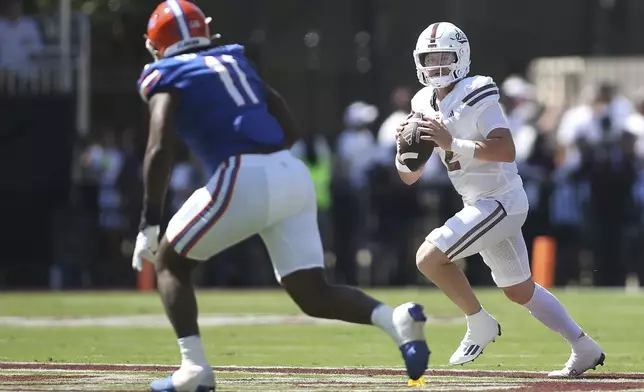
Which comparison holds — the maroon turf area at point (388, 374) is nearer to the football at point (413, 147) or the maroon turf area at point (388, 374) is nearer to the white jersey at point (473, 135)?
the white jersey at point (473, 135)

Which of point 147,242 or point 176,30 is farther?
point 176,30

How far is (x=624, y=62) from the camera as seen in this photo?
2572cm

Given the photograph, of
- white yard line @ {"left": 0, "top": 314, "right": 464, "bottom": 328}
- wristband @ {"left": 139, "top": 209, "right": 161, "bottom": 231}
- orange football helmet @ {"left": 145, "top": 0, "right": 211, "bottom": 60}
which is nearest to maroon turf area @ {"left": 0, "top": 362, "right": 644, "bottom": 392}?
wristband @ {"left": 139, "top": 209, "right": 161, "bottom": 231}

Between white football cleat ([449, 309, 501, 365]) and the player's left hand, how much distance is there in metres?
0.97

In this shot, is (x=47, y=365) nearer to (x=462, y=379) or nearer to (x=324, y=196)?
(x=462, y=379)

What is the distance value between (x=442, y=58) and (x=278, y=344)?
10.3 ft

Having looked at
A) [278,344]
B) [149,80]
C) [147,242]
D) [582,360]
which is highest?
[149,80]

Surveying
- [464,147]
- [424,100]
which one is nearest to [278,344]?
[424,100]

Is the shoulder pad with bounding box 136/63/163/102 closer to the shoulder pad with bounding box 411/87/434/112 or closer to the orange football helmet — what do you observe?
the orange football helmet

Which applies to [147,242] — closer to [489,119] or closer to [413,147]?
[413,147]

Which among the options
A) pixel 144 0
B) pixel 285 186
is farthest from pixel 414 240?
pixel 285 186

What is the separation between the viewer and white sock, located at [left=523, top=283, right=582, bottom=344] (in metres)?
8.87

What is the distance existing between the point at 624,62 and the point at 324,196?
28.5 ft

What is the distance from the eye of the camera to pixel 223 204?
23.9ft
